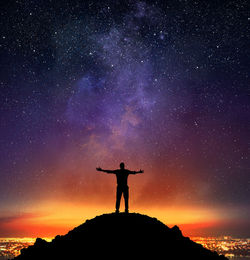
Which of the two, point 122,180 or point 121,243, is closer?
point 121,243

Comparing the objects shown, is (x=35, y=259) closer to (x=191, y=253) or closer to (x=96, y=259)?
(x=96, y=259)

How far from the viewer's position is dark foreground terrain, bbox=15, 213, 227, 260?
43.5 ft

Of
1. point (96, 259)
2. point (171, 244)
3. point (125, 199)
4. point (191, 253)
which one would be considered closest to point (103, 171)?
point (125, 199)

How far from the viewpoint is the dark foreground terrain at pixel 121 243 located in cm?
1327

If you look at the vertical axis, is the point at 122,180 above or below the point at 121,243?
above

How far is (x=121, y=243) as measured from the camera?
45.6ft

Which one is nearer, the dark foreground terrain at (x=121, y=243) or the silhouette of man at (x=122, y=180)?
the dark foreground terrain at (x=121, y=243)

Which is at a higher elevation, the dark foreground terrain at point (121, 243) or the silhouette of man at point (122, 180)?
the silhouette of man at point (122, 180)

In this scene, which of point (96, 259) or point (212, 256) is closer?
point (96, 259)

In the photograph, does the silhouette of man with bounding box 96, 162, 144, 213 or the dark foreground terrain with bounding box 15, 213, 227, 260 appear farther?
the silhouette of man with bounding box 96, 162, 144, 213

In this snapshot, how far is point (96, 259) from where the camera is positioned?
41.1ft

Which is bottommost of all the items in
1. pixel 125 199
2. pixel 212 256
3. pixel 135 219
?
pixel 212 256

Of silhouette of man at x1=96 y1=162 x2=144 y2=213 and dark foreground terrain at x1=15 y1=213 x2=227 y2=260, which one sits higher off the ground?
silhouette of man at x1=96 y1=162 x2=144 y2=213

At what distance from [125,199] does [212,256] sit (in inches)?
278
